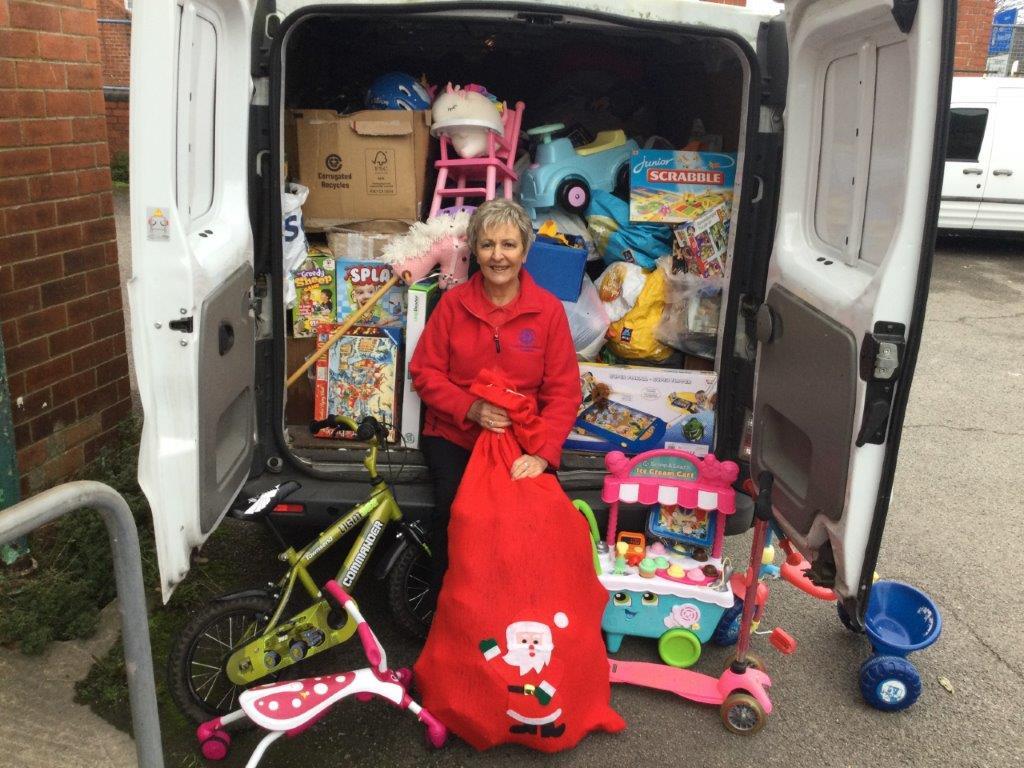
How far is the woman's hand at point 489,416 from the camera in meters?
3.18

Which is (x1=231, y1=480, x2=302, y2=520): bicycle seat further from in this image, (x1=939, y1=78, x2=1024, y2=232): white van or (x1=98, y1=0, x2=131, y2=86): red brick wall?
(x1=98, y1=0, x2=131, y2=86): red brick wall

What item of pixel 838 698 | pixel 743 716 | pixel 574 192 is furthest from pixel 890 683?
pixel 574 192


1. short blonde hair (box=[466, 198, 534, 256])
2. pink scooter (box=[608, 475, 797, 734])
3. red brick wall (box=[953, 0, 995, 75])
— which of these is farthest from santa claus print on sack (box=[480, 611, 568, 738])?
red brick wall (box=[953, 0, 995, 75])

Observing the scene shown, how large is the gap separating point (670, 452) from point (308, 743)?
1.55 metres

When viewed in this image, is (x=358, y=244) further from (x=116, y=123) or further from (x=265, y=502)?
(x=116, y=123)

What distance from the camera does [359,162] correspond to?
12.3 feet

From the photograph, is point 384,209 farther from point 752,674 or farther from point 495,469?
point 752,674

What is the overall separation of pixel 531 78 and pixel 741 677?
11.0ft

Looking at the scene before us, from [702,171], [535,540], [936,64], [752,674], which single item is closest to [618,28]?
[702,171]

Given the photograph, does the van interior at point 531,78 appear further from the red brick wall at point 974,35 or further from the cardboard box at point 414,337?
the red brick wall at point 974,35

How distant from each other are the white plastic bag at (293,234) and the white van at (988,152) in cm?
891

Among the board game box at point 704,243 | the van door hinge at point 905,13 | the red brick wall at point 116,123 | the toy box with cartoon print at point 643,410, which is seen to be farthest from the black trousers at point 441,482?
the red brick wall at point 116,123

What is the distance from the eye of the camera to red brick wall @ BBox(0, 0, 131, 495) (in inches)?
133

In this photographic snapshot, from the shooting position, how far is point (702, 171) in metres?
3.66
